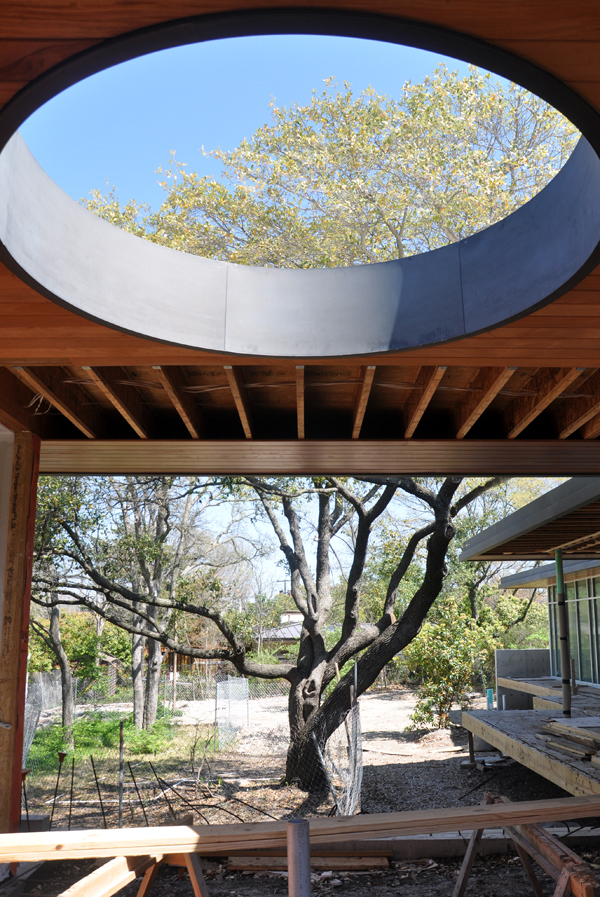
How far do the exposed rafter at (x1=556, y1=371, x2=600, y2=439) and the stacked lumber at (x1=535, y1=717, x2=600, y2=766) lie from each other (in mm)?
2888

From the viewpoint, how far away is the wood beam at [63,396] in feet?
13.3

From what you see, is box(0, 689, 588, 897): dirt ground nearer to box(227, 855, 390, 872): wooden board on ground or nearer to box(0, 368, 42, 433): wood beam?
box(227, 855, 390, 872): wooden board on ground

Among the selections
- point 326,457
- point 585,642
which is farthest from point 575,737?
point 585,642

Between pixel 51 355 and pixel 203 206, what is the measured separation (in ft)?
38.5

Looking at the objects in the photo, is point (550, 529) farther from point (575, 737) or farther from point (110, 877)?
point (110, 877)

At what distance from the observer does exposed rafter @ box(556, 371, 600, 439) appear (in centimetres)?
442

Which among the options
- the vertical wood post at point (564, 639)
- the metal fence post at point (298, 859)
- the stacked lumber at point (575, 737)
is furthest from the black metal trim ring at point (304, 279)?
the vertical wood post at point (564, 639)

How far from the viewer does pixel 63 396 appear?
444 centimetres

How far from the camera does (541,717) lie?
9.02m

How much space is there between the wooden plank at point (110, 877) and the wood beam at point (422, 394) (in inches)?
112

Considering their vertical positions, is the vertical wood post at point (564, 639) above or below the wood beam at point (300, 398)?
below

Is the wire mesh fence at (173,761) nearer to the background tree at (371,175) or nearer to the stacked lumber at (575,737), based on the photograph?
the stacked lumber at (575,737)

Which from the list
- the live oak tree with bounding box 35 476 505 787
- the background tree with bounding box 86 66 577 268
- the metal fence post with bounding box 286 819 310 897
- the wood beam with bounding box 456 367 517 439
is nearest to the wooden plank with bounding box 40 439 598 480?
the wood beam with bounding box 456 367 517 439

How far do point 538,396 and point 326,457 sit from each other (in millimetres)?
1802
